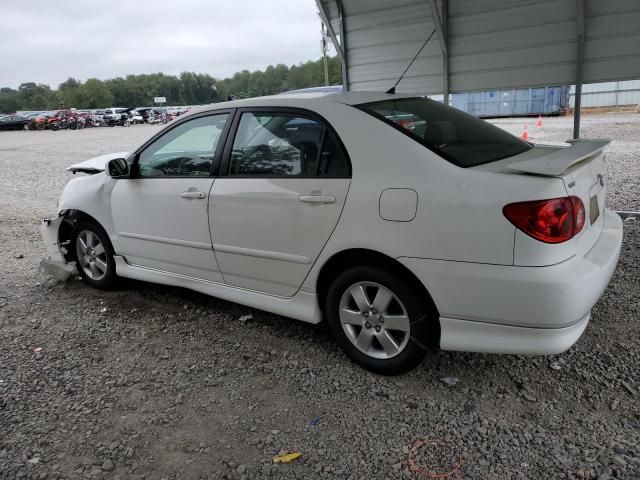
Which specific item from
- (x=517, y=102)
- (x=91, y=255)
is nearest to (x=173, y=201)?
(x=91, y=255)

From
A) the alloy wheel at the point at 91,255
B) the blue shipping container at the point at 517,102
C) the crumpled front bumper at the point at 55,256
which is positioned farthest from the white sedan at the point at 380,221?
the blue shipping container at the point at 517,102

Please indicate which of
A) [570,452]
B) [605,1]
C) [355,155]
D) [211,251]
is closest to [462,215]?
[355,155]

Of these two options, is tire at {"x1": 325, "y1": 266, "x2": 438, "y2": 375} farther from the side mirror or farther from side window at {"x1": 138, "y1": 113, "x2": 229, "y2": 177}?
the side mirror

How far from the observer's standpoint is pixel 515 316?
8.48 feet

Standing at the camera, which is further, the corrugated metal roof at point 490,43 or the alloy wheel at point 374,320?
the corrugated metal roof at point 490,43

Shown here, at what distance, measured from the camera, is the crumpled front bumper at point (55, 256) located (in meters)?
4.92

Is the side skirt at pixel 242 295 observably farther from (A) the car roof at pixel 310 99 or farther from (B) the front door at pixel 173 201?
(A) the car roof at pixel 310 99

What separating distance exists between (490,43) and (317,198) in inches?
191

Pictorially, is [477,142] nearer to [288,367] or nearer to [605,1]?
[288,367]

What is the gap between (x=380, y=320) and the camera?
9.95ft

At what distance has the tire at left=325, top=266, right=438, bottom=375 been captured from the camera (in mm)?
2885

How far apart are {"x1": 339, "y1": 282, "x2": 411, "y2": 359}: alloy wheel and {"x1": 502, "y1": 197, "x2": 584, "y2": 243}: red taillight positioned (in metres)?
0.79

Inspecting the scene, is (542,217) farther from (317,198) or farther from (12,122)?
(12,122)

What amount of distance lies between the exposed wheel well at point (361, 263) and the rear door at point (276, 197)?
12 cm
